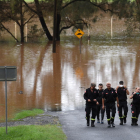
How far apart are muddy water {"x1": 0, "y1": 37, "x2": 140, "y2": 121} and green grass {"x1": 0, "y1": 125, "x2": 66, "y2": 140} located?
293 centimetres

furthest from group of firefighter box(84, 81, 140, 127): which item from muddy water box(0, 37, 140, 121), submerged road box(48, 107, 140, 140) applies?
muddy water box(0, 37, 140, 121)

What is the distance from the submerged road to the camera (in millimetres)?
10203

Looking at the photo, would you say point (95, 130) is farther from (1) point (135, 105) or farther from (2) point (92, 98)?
(1) point (135, 105)

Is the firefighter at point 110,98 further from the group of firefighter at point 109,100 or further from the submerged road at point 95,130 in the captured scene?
the submerged road at point 95,130

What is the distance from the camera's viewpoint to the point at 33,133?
10.1m

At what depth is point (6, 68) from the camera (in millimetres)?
10250

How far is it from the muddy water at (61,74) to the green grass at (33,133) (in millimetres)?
2929

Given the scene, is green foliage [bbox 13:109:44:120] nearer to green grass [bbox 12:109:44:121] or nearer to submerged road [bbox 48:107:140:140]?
green grass [bbox 12:109:44:121]

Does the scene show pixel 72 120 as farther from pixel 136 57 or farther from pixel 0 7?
pixel 0 7

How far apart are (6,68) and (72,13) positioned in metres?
→ 38.9

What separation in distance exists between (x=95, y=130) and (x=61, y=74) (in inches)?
488

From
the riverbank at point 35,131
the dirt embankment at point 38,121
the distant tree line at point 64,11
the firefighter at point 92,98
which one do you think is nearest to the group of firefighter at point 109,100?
the firefighter at point 92,98

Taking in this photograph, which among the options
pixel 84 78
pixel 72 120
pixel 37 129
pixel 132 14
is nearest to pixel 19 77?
pixel 84 78

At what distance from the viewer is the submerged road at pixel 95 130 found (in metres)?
10.2
